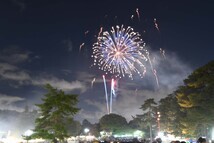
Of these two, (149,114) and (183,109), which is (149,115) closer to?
(149,114)

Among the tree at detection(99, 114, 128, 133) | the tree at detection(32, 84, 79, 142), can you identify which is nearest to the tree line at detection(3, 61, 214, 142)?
the tree at detection(32, 84, 79, 142)

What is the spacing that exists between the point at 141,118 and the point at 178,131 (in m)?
38.5

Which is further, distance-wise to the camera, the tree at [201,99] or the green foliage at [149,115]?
the green foliage at [149,115]

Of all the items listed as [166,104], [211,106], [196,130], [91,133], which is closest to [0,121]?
[91,133]

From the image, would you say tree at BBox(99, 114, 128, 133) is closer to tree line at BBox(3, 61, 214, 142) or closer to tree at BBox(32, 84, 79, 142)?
tree line at BBox(3, 61, 214, 142)

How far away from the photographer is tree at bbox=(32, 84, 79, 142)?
1313 inches

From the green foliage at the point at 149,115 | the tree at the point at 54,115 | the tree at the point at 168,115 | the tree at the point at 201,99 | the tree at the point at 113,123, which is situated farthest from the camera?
the tree at the point at 113,123

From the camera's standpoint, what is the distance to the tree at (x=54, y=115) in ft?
109

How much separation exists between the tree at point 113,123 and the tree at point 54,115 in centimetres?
9049

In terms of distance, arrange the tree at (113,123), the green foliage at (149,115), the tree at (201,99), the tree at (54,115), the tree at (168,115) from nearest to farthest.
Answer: the tree at (54,115) < the tree at (201,99) < the tree at (168,115) < the green foliage at (149,115) < the tree at (113,123)

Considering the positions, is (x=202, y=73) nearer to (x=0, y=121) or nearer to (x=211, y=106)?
(x=211, y=106)

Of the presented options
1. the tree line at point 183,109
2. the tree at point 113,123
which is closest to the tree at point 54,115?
the tree line at point 183,109

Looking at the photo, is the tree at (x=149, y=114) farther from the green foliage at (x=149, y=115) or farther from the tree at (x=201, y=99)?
the tree at (x=201, y=99)

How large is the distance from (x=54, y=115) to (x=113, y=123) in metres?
92.8
